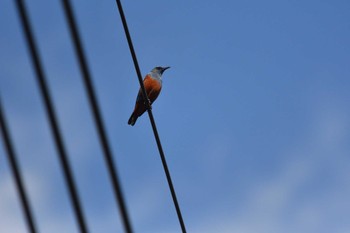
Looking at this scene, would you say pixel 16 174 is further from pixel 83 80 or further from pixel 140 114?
pixel 140 114

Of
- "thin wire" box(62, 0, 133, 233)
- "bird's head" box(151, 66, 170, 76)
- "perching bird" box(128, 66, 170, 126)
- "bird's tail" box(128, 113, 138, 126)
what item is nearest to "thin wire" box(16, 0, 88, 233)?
"thin wire" box(62, 0, 133, 233)

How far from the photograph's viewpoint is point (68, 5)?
4.39ft

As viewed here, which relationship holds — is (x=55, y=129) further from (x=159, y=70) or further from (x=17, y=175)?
(x=159, y=70)

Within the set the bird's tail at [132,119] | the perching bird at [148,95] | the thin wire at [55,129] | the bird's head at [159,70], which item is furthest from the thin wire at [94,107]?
the bird's head at [159,70]

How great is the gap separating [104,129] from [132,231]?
0.92ft

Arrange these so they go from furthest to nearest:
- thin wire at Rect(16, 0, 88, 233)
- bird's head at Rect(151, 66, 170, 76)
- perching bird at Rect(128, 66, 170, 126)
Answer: bird's head at Rect(151, 66, 170, 76) < perching bird at Rect(128, 66, 170, 126) < thin wire at Rect(16, 0, 88, 233)

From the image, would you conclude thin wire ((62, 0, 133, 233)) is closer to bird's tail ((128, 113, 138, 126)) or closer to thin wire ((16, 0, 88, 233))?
thin wire ((16, 0, 88, 233))

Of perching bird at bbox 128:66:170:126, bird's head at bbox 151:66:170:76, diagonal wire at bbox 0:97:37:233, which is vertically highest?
bird's head at bbox 151:66:170:76

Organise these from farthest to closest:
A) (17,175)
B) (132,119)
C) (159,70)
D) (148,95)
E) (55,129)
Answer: (159,70) → (132,119) → (148,95) → (17,175) → (55,129)

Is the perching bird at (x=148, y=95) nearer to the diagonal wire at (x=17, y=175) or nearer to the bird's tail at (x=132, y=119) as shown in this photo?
the bird's tail at (x=132, y=119)

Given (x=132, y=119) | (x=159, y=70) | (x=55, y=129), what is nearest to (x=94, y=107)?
(x=55, y=129)

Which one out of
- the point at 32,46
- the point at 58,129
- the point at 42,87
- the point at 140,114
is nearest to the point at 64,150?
the point at 58,129

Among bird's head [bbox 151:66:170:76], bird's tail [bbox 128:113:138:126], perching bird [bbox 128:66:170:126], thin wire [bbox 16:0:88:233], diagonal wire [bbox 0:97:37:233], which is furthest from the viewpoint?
bird's head [bbox 151:66:170:76]

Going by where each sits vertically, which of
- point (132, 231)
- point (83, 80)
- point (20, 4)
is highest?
point (20, 4)
